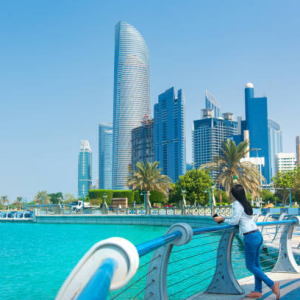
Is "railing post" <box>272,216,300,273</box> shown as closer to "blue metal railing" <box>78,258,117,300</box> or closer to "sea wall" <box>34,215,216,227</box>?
"blue metal railing" <box>78,258,117,300</box>

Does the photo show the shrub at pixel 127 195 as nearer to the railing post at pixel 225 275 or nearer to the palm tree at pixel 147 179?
the palm tree at pixel 147 179

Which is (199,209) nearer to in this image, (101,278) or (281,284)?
(281,284)

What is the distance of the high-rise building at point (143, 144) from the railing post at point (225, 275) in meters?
184

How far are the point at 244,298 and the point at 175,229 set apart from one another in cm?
207

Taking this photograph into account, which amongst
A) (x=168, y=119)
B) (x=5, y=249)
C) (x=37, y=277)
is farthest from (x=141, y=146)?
(x=37, y=277)

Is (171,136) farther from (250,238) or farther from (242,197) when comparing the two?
(250,238)

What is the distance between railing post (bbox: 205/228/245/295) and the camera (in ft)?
17.6

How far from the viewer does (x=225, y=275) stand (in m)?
5.41

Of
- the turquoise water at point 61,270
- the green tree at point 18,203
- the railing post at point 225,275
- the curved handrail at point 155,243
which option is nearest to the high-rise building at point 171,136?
the green tree at point 18,203

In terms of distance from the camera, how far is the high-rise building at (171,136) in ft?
613

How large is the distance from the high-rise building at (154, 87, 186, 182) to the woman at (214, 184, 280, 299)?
7109 inches

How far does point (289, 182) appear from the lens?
221 feet

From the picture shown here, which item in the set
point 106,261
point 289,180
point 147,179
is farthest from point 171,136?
point 106,261

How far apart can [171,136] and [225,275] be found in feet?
598
